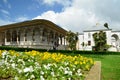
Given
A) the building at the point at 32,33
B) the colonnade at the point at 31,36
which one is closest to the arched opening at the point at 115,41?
the building at the point at 32,33

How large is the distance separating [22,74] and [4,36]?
40.7 m

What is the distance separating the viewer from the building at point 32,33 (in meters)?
35.9

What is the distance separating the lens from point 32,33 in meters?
37.8

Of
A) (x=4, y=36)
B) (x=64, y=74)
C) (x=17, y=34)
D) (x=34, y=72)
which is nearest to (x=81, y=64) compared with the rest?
(x=64, y=74)

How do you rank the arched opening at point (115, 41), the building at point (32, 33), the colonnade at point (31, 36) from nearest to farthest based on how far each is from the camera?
the building at point (32, 33), the colonnade at point (31, 36), the arched opening at point (115, 41)

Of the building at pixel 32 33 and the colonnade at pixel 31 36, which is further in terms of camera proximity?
the colonnade at pixel 31 36

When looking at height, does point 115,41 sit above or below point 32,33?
below

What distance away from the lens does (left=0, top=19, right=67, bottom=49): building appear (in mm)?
35906

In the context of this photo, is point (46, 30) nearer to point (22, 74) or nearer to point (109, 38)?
point (109, 38)

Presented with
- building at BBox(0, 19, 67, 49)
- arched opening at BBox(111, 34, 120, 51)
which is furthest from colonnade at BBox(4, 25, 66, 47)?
arched opening at BBox(111, 34, 120, 51)

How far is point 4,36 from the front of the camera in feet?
144

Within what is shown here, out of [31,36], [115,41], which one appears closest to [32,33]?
[31,36]

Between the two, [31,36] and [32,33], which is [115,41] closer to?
[31,36]

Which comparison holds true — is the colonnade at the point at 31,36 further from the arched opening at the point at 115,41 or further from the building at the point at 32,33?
the arched opening at the point at 115,41
